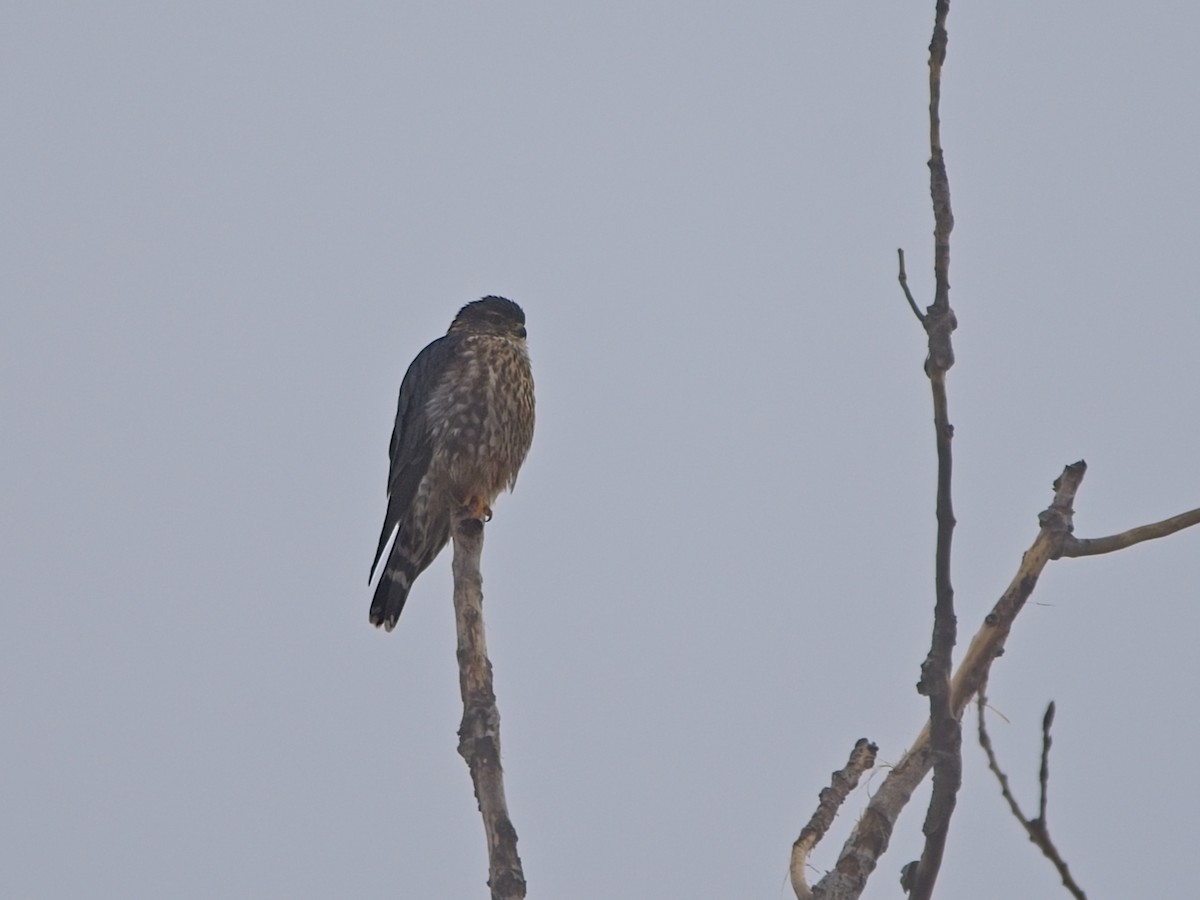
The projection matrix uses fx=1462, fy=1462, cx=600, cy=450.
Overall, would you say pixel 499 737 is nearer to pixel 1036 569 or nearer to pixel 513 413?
pixel 1036 569

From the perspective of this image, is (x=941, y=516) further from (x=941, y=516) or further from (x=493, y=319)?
(x=493, y=319)

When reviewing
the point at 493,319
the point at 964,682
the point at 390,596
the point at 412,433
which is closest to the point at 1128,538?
the point at 964,682

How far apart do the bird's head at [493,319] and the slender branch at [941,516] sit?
4.43 meters

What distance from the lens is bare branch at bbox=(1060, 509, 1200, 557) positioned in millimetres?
2562

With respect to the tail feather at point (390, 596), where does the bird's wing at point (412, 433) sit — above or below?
above

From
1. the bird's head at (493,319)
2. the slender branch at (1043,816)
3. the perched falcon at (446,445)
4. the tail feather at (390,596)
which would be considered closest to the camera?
the slender branch at (1043,816)

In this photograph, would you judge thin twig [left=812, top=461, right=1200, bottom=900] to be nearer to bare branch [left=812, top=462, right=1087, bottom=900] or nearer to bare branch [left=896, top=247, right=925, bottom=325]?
bare branch [left=812, top=462, right=1087, bottom=900]

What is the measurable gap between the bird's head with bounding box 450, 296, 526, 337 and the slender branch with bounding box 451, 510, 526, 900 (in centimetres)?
234

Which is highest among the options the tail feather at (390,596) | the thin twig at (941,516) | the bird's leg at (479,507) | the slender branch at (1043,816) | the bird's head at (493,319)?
the bird's head at (493,319)

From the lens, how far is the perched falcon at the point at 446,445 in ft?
19.0

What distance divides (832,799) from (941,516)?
1.17 meters

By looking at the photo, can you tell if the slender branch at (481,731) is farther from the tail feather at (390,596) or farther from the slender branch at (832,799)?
the tail feather at (390,596)

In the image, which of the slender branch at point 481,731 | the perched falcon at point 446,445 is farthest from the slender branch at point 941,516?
the perched falcon at point 446,445

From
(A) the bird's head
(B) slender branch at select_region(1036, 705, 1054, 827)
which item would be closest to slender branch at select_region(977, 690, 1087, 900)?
(B) slender branch at select_region(1036, 705, 1054, 827)
